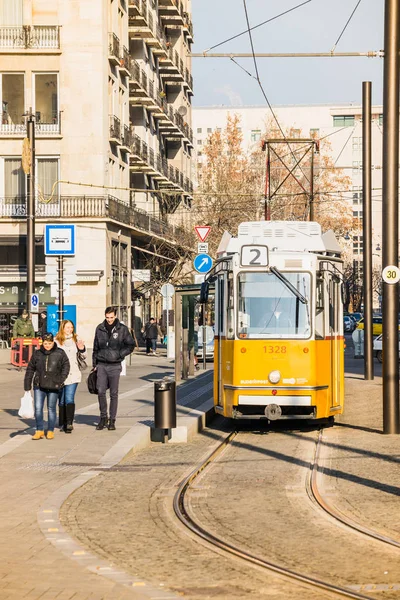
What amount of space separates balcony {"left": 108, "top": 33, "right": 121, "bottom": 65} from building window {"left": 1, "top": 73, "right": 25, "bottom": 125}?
409cm

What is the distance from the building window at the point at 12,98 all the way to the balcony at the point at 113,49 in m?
4.09

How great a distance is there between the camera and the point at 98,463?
46.2 feet

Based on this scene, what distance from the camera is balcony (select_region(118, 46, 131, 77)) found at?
55.7 m

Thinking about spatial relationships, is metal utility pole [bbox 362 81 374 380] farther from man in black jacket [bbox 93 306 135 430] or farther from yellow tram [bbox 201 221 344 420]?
man in black jacket [bbox 93 306 135 430]

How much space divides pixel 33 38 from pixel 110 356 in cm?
3759

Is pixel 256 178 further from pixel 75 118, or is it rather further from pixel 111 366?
pixel 111 366

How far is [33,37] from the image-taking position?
172 ft

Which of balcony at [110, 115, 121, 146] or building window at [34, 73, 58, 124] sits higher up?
building window at [34, 73, 58, 124]

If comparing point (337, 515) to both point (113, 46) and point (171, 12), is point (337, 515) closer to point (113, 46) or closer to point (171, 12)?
point (113, 46)

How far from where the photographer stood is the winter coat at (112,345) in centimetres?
1739

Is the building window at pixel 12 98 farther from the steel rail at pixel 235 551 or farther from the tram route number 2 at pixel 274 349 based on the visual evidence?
the steel rail at pixel 235 551

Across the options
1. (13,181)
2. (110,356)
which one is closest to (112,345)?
(110,356)

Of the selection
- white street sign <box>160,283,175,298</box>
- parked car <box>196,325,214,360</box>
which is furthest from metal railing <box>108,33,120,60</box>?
parked car <box>196,325,214,360</box>

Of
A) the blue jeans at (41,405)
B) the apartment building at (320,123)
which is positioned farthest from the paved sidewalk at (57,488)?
the apartment building at (320,123)
